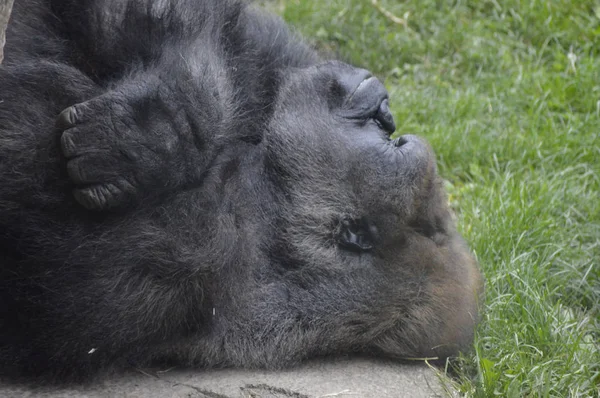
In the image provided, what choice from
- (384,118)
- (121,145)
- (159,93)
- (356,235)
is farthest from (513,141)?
(121,145)

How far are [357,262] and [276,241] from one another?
0.36m

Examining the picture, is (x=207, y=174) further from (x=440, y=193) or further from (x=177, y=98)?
(x=440, y=193)

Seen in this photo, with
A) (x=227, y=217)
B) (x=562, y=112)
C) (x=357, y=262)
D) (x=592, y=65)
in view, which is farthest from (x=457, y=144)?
(x=227, y=217)

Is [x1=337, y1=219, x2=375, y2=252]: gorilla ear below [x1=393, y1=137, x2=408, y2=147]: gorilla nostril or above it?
below

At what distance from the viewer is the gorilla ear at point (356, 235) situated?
11.6 feet

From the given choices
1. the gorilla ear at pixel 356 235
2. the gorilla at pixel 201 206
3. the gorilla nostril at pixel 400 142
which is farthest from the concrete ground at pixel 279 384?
the gorilla nostril at pixel 400 142

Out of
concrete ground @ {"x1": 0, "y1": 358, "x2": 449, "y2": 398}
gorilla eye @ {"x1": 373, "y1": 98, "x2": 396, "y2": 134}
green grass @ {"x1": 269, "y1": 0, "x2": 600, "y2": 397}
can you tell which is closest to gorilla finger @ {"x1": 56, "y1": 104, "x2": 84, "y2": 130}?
concrete ground @ {"x1": 0, "y1": 358, "x2": 449, "y2": 398}

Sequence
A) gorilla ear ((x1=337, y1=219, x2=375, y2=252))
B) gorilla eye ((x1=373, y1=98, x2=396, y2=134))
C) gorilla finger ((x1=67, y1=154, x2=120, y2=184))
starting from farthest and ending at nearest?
1. gorilla eye ((x1=373, y1=98, x2=396, y2=134))
2. gorilla ear ((x1=337, y1=219, x2=375, y2=252))
3. gorilla finger ((x1=67, y1=154, x2=120, y2=184))

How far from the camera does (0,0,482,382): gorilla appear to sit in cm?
301

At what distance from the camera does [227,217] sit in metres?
3.31

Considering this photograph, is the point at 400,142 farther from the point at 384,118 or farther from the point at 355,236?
the point at 355,236

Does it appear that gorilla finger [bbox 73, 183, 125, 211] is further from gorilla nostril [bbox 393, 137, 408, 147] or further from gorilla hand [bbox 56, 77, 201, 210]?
gorilla nostril [bbox 393, 137, 408, 147]

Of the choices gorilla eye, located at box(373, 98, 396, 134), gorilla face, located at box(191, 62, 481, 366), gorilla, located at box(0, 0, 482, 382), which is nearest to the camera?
gorilla, located at box(0, 0, 482, 382)

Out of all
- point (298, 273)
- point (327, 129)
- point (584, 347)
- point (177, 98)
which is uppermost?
point (177, 98)
